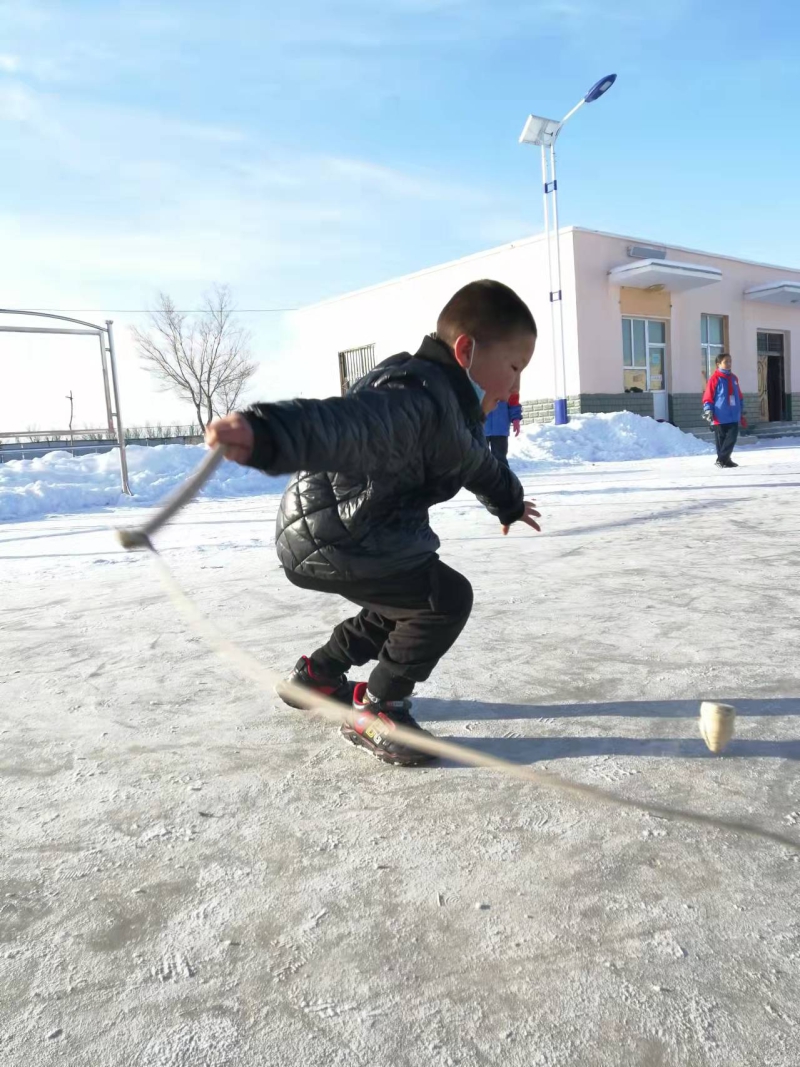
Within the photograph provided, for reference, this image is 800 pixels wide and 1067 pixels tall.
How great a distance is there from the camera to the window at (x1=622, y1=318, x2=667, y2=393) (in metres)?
22.2

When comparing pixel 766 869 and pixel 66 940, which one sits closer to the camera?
pixel 66 940

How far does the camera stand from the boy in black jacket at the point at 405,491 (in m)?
1.82

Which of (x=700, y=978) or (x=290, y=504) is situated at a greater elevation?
(x=290, y=504)

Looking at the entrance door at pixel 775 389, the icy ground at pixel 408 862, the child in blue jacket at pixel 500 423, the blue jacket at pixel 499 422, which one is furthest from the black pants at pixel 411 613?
the entrance door at pixel 775 389

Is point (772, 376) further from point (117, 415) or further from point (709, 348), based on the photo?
point (117, 415)

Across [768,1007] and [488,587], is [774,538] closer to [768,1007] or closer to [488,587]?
[488,587]

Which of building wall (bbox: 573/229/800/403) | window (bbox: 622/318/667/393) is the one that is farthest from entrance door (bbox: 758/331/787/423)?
window (bbox: 622/318/667/393)

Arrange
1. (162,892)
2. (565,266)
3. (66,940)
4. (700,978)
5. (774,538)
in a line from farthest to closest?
(565,266) < (774,538) < (162,892) < (66,940) < (700,978)

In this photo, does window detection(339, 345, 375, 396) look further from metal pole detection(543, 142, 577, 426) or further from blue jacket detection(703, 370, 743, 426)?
blue jacket detection(703, 370, 743, 426)

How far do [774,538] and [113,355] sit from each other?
8787mm

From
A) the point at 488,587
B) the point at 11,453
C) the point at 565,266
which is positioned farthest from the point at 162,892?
the point at 565,266

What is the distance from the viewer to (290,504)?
86.2 inches

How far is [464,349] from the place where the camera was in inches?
79.9

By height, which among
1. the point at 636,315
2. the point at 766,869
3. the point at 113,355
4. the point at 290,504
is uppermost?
the point at 636,315
